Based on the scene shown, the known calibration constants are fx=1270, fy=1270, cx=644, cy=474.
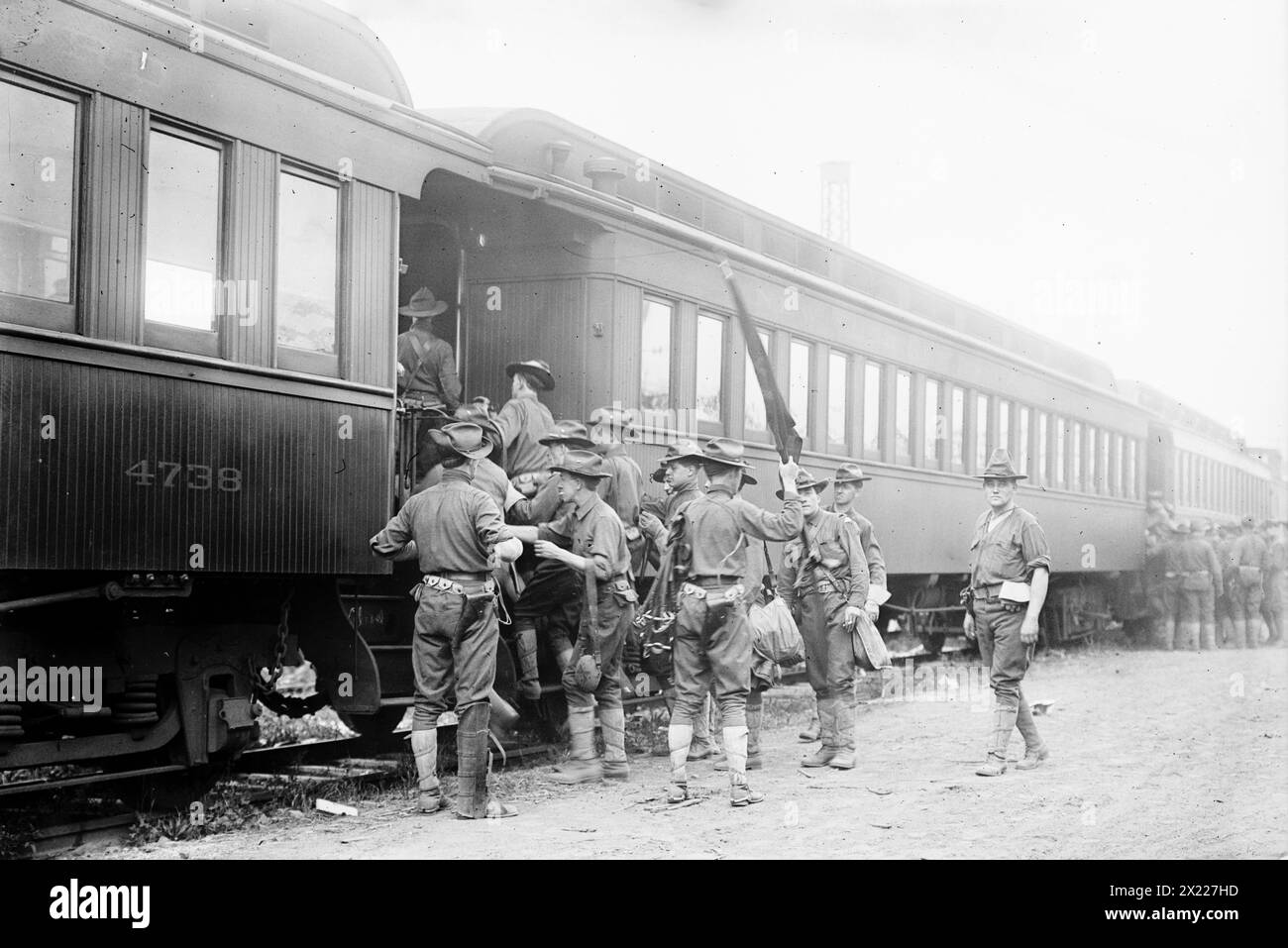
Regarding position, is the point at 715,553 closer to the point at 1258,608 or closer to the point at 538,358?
the point at 538,358

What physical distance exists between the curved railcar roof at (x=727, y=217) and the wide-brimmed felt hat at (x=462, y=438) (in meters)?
2.35

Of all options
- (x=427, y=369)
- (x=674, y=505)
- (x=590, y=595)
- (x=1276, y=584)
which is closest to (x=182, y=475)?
(x=427, y=369)

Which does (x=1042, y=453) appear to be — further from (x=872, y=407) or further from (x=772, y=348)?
(x=772, y=348)

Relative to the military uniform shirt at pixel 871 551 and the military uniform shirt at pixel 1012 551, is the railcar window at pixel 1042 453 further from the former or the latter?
the military uniform shirt at pixel 1012 551

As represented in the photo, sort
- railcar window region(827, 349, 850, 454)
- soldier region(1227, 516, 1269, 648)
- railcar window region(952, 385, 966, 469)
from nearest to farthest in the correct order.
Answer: railcar window region(827, 349, 850, 454) < railcar window region(952, 385, 966, 469) < soldier region(1227, 516, 1269, 648)

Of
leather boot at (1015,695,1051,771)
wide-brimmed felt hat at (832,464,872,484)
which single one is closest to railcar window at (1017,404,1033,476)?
wide-brimmed felt hat at (832,464,872,484)

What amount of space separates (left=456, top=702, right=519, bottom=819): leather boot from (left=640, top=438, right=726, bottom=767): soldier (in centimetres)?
115

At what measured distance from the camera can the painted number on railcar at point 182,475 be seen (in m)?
5.20

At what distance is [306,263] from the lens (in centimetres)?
616

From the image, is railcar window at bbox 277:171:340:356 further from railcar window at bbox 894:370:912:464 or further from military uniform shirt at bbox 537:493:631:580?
railcar window at bbox 894:370:912:464

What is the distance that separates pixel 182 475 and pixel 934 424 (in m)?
9.16

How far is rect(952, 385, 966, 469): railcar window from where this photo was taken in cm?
1357
